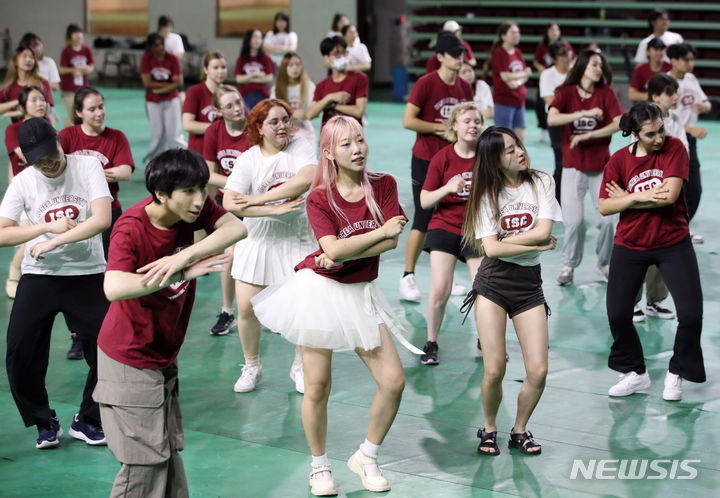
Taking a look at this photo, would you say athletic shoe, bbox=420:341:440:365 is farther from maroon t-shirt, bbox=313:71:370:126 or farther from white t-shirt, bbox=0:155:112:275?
maroon t-shirt, bbox=313:71:370:126

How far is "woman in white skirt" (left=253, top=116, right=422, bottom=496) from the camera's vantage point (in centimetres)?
468

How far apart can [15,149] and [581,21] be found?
19.4 m

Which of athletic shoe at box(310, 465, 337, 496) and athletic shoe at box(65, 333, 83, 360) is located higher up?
athletic shoe at box(310, 465, 337, 496)

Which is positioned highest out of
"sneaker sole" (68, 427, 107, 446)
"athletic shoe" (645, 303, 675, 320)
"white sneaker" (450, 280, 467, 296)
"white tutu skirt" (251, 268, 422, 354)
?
"white tutu skirt" (251, 268, 422, 354)

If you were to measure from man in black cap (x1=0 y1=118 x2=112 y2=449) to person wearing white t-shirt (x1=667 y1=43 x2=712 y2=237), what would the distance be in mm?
6134

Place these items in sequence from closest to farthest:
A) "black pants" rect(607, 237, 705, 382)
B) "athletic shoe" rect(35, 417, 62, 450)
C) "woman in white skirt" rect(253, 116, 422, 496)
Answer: "woman in white skirt" rect(253, 116, 422, 496)
"athletic shoe" rect(35, 417, 62, 450)
"black pants" rect(607, 237, 705, 382)

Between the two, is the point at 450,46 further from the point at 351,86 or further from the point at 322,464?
the point at 322,464

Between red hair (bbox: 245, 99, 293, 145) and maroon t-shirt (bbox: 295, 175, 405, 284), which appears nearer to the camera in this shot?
maroon t-shirt (bbox: 295, 175, 405, 284)

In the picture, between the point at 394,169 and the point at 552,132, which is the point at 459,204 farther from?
the point at 394,169

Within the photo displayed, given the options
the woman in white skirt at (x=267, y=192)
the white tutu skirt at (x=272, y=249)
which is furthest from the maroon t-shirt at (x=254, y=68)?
the white tutu skirt at (x=272, y=249)

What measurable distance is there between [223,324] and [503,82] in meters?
8.24

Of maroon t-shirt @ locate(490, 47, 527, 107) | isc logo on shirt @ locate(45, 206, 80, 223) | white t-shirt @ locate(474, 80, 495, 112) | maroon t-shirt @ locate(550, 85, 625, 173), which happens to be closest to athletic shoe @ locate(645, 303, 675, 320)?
maroon t-shirt @ locate(550, 85, 625, 173)

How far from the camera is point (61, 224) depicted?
4848 millimetres

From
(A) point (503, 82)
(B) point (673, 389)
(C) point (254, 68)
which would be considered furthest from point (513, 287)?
(C) point (254, 68)
